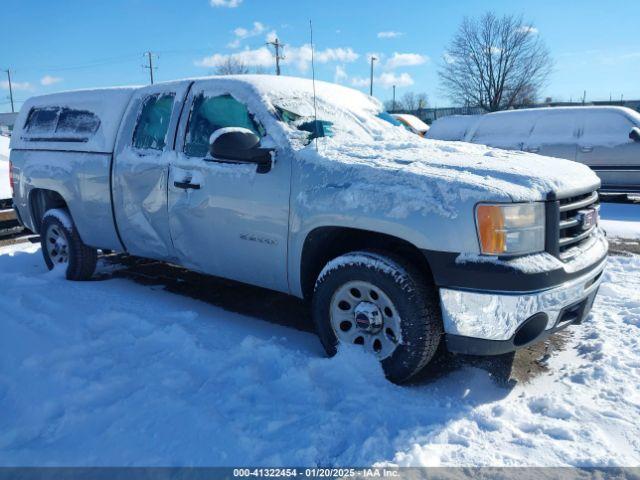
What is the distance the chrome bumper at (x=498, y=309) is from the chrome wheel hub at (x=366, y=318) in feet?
1.07

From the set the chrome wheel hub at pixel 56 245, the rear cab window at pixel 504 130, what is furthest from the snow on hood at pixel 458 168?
the rear cab window at pixel 504 130

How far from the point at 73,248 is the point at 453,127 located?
9.78 meters

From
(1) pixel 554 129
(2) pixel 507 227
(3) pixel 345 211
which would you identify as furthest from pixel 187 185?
(1) pixel 554 129

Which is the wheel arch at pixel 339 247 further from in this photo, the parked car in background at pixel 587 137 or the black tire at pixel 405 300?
the parked car in background at pixel 587 137

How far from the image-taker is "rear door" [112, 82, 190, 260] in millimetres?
4043

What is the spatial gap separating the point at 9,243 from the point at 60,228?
8.91 ft

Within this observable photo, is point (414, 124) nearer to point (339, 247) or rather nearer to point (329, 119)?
point (329, 119)

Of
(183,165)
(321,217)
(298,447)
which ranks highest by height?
(183,165)

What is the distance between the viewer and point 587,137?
10.1 metres

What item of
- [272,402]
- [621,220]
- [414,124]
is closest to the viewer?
[272,402]

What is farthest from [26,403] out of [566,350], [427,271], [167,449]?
[566,350]

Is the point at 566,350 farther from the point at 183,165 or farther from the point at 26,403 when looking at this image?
the point at 26,403

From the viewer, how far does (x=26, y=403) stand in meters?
2.76

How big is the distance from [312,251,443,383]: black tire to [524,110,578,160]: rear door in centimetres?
858
